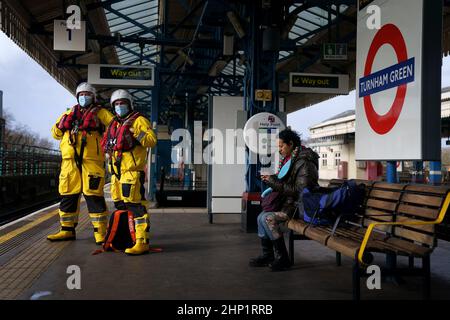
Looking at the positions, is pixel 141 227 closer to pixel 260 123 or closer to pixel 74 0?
pixel 260 123

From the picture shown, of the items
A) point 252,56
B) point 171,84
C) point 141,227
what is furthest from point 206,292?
point 171,84

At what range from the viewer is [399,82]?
163 inches

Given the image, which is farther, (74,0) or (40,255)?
(74,0)

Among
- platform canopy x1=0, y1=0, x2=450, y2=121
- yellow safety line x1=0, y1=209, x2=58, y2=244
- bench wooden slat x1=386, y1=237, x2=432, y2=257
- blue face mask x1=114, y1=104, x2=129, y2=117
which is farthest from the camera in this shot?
platform canopy x1=0, y1=0, x2=450, y2=121

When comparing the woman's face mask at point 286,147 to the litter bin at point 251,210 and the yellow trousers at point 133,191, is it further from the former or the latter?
the litter bin at point 251,210

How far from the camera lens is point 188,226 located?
26.1 ft

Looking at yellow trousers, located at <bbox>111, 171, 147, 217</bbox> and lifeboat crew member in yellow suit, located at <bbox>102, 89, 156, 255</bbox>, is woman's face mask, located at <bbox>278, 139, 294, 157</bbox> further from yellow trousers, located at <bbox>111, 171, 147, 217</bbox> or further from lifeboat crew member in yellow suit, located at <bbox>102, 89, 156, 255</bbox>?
yellow trousers, located at <bbox>111, 171, 147, 217</bbox>

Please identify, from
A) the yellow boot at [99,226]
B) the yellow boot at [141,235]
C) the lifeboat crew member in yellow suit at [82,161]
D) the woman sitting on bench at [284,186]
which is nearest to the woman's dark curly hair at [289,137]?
the woman sitting on bench at [284,186]

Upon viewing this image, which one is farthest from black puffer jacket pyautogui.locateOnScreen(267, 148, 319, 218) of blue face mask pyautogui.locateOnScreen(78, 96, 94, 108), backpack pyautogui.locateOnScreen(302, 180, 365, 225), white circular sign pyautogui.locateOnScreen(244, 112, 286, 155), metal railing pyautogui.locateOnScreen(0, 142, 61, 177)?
metal railing pyautogui.locateOnScreen(0, 142, 61, 177)

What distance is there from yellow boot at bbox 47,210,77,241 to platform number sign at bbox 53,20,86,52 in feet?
11.7

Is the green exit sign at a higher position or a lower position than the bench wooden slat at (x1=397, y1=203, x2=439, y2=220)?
higher

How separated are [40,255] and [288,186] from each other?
294cm

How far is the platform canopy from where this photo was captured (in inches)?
373
